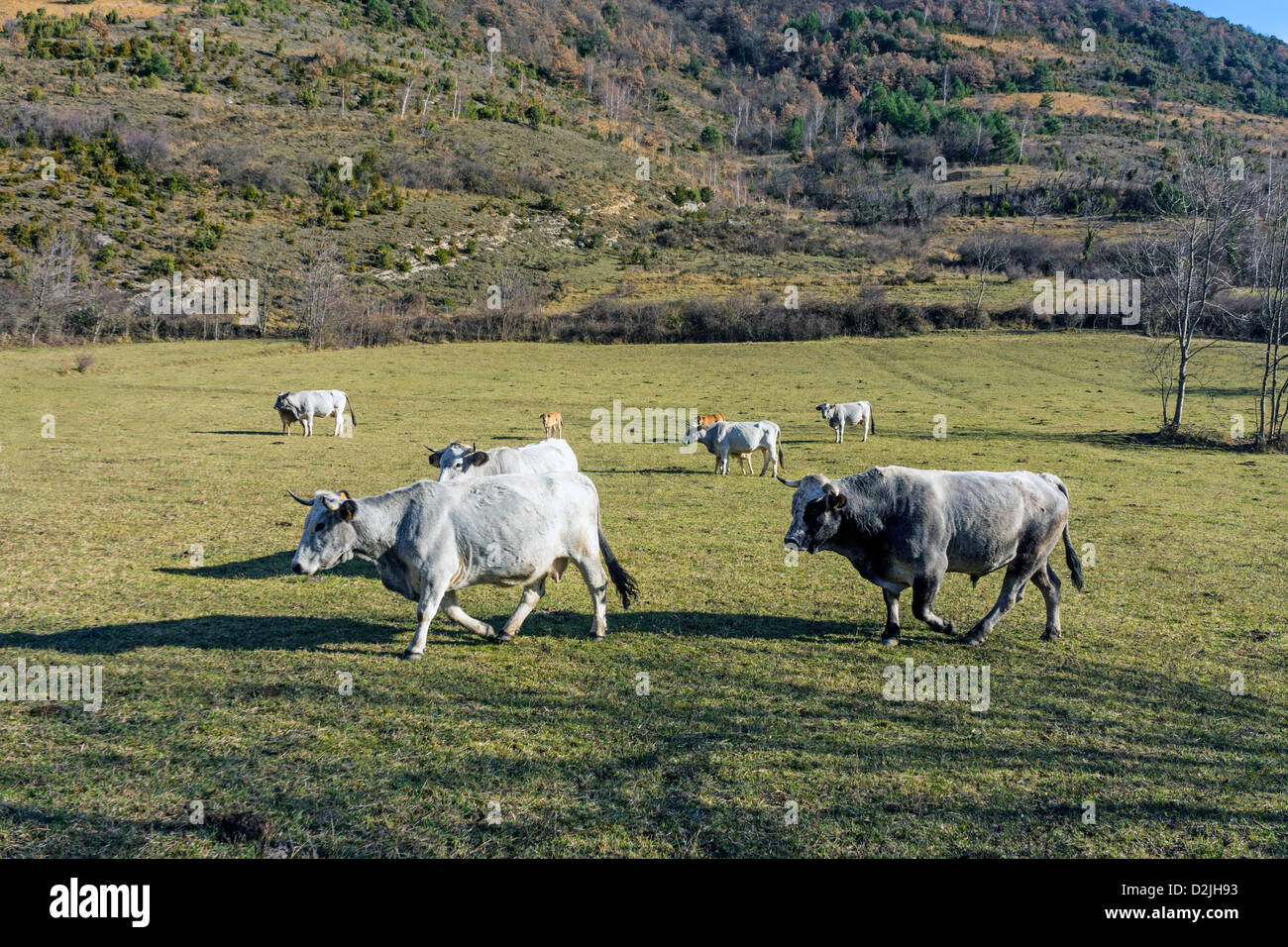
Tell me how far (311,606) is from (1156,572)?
1252 centimetres

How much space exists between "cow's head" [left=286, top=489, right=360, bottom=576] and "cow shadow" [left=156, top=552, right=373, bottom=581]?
11.8 ft

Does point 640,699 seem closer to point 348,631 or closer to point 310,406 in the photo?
point 348,631

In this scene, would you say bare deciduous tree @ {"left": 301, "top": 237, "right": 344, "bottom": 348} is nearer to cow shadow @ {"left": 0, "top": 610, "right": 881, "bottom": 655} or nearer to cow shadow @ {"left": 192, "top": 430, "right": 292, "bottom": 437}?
cow shadow @ {"left": 192, "top": 430, "right": 292, "bottom": 437}

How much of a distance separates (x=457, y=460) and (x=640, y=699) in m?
7.27

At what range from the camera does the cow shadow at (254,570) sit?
11.4m

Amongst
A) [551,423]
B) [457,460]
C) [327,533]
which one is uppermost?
[551,423]

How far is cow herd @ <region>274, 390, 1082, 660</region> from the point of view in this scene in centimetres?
818

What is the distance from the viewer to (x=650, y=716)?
273 inches

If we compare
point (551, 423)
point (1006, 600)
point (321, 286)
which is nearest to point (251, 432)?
point (551, 423)

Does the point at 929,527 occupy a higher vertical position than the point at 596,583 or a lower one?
higher

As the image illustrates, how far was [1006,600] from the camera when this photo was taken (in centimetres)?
910

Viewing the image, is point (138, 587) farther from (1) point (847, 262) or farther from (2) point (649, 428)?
(1) point (847, 262)

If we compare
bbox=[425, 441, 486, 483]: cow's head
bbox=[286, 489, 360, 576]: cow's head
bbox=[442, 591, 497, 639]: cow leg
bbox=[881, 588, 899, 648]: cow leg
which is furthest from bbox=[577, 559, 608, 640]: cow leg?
bbox=[425, 441, 486, 483]: cow's head

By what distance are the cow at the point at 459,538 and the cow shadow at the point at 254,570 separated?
11.6ft
